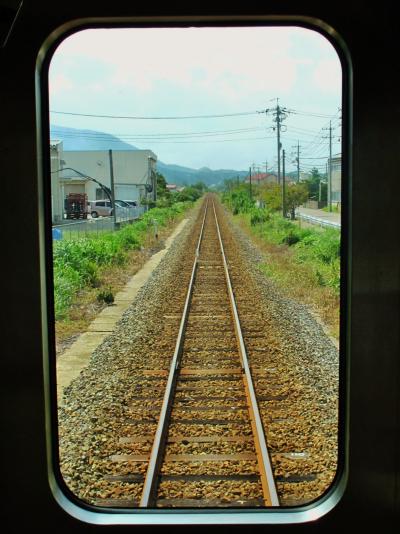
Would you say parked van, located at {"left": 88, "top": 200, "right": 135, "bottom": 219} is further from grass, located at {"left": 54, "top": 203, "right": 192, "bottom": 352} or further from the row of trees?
the row of trees

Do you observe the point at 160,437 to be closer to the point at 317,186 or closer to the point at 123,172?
the point at 123,172

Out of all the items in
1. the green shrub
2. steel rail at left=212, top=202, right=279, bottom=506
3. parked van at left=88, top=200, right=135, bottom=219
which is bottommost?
steel rail at left=212, top=202, right=279, bottom=506

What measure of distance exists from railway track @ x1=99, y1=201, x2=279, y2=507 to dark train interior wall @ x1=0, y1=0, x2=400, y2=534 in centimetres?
109

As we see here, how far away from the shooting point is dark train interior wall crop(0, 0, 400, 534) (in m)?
1.67

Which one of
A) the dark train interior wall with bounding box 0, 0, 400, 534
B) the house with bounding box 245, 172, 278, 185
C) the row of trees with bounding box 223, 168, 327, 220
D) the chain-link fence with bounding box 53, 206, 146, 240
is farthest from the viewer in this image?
the house with bounding box 245, 172, 278, 185

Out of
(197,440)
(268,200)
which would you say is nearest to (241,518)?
(197,440)

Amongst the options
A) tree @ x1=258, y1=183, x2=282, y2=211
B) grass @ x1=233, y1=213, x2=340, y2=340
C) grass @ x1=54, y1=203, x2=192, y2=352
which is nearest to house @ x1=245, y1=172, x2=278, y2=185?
tree @ x1=258, y1=183, x2=282, y2=211

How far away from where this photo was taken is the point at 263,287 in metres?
9.98

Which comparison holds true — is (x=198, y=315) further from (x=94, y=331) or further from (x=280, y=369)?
(x=280, y=369)

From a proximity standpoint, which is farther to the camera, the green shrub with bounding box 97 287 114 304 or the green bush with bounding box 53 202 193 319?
the green shrub with bounding box 97 287 114 304
